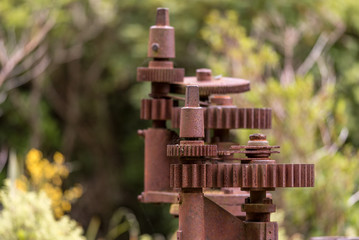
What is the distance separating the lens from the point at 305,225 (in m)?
7.22

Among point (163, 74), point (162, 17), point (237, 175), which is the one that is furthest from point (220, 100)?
point (237, 175)

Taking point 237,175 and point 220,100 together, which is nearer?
point 237,175

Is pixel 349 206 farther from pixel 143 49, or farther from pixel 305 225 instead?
pixel 143 49

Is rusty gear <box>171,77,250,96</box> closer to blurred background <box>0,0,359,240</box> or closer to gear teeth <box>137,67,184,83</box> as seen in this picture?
gear teeth <box>137,67,184,83</box>

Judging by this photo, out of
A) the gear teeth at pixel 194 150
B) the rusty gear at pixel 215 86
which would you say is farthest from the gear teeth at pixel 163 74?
the gear teeth at pixel 194 150

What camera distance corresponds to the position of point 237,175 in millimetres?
2164

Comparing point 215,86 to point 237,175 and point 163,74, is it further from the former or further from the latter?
point 237,175

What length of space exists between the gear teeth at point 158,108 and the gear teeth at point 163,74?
3.1 inches

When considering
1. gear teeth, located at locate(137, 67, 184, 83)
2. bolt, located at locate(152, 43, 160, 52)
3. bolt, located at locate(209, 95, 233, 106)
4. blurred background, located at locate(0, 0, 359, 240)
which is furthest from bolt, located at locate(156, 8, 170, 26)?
blurred background, located at locate(0, 0, 359, 240)

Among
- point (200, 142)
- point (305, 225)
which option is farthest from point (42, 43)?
point (200, 142)

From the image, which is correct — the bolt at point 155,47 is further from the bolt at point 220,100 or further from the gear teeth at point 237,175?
the gear teeth at point 237,175

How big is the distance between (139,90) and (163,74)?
30.4 ft

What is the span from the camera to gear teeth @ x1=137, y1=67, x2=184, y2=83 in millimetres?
2875

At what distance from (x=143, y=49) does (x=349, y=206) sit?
519 centimetres
